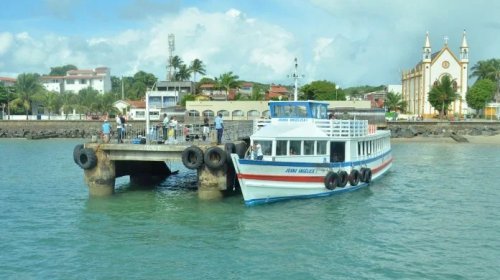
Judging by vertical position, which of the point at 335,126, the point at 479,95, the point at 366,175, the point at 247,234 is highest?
the point at 479,95

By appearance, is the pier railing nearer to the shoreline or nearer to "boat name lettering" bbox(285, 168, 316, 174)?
"boat name lettering" bbox(285, 168, 316, 174)

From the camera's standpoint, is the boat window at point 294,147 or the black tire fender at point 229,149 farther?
the boat window at point 294,147

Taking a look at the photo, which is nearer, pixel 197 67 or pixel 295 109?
pixel 295 109

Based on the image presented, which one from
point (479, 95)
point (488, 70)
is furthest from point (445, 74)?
point (488, 70)

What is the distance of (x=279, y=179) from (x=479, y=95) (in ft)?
295

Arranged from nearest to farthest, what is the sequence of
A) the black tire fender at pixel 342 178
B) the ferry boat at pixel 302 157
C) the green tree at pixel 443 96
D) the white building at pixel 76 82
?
the ferry boat at pixel 302 157, the black tire fender at pixel 342 178, the green tree at pixel 443 96, the white building at pixel 76 82

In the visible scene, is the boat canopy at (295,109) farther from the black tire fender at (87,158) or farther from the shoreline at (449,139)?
the shoreline at (449,139)

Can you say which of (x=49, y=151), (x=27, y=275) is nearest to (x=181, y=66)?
(x=49, y=151)

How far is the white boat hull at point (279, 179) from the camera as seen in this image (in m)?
23.5

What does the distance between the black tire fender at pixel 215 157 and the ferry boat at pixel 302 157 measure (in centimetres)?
105

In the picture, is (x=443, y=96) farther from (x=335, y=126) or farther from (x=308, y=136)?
(x=308, y=136)

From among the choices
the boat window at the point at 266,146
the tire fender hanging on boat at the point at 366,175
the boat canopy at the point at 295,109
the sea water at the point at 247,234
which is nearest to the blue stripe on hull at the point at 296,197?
the sea water at the point at 247,234

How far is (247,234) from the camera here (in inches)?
792

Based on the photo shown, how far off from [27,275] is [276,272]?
7.00 m
